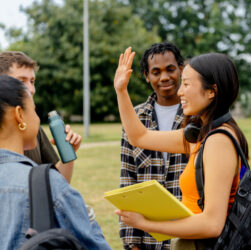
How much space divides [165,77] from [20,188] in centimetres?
220

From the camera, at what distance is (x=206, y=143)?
5.94 feet

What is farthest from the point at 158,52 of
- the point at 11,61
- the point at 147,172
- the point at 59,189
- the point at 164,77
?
the point at 59,189

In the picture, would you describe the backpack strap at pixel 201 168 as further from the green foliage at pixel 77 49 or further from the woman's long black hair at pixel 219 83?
the green foliage at pixel 77 49

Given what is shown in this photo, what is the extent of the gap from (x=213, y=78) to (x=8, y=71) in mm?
1526

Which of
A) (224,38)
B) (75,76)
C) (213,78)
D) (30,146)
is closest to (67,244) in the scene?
(30,146)

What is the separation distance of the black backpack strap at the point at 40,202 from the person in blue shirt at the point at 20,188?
0.17 ft

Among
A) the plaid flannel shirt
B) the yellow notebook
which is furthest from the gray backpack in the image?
the plaid flannel shirt

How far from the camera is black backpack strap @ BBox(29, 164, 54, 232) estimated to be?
4.31 feet

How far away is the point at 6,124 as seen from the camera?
1.55 m

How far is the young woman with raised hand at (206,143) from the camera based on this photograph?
68.1 inches

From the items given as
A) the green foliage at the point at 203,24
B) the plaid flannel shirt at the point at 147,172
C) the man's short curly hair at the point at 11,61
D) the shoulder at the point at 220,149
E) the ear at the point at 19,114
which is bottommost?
the plaid flannel shirt at the point at 147,172

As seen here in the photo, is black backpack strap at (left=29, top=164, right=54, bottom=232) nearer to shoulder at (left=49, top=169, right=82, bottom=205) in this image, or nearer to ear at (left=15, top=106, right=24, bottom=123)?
shoulder at (left=49, top=169, right=82, bottom=205)

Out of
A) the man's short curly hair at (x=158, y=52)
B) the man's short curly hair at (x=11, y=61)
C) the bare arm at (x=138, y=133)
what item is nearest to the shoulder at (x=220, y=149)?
the bare arm at (x=138, y=133)

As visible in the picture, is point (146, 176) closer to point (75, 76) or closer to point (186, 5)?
point (75, 76)
